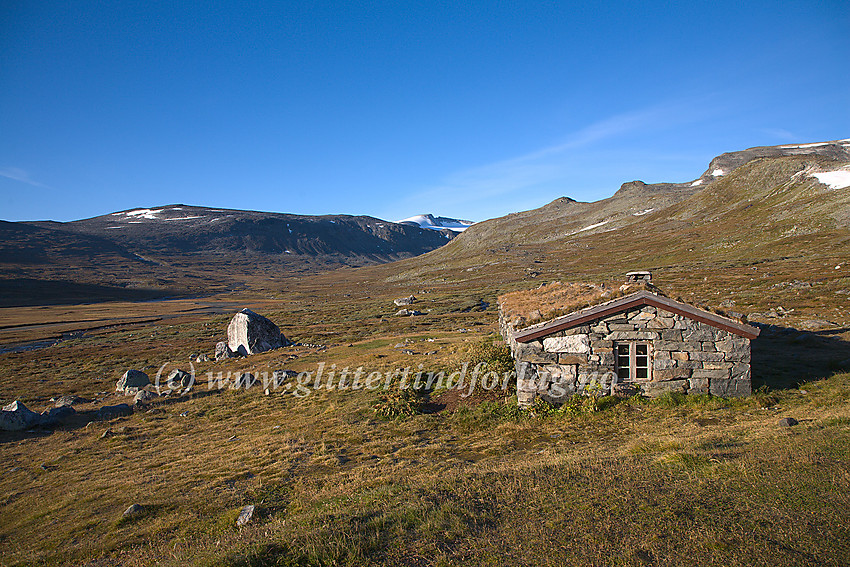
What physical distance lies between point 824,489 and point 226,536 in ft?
34.5

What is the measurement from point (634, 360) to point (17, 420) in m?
26.6

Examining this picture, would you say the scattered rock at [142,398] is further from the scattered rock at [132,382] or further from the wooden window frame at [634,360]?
the wooden window frame at [634,360]

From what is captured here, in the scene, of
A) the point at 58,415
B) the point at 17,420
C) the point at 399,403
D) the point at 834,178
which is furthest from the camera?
the point at 834,178

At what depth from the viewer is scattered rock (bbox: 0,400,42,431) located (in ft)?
61.9

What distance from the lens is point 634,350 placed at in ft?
49.2

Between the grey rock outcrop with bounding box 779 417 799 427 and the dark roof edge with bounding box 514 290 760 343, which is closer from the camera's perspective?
the grey rock outcrop with bounding box 779 417 799 427

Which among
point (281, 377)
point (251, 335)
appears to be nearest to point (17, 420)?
point (281, 377)

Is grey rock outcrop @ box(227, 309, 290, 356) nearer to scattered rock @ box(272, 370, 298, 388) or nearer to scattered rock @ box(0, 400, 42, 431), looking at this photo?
scattered rock @ box(272, 370, 298, 388)

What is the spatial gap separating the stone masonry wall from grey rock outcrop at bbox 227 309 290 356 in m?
28.4

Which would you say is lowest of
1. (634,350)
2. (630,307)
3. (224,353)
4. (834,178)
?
(224,353)

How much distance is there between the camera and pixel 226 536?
788cm

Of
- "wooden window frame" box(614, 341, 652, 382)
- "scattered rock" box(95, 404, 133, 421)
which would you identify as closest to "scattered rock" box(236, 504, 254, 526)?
"wooden window frame" box(614, 341, 652, 382)

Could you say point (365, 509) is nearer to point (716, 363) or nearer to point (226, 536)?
point (226, 536)

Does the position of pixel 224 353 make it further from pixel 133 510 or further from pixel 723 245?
pixel 723 245
